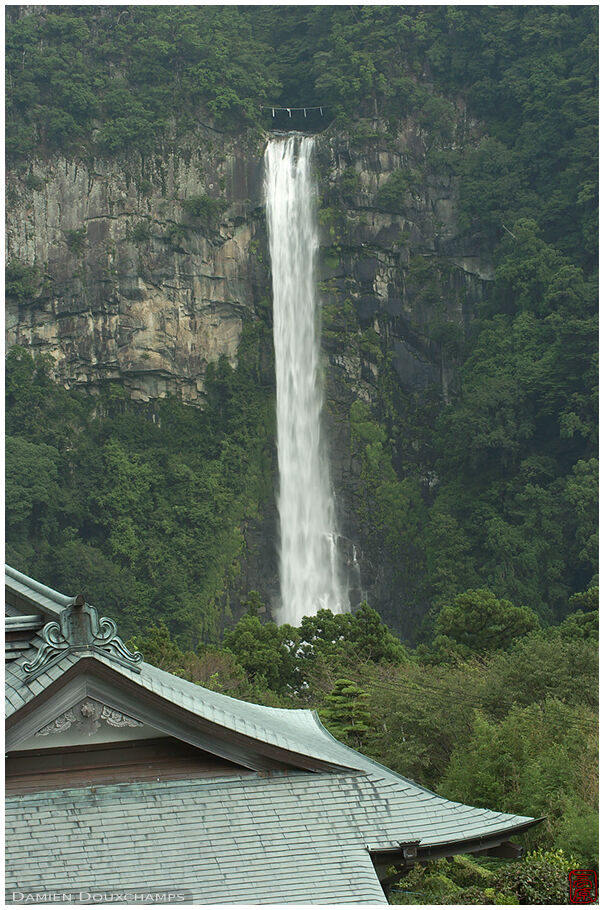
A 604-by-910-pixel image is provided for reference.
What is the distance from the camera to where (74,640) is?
6.46 m

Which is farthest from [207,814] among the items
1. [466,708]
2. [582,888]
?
[466,708]

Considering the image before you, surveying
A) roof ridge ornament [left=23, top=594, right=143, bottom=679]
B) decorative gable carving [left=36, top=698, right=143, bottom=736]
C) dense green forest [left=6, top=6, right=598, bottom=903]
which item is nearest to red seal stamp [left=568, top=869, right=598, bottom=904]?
decorative gable carving [left=36, top=698, right=143, bottom=736]

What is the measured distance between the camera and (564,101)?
159 feet

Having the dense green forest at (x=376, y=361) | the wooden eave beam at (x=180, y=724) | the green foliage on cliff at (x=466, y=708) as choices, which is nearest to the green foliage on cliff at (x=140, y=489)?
the dense green forest at (x=376, y=361)

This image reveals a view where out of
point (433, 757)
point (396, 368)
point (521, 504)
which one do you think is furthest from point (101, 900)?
point (396, 368)

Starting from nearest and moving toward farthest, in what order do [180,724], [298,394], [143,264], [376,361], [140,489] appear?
[180,724] < [140,489] < [298,394] < [376,361] < [143,264]

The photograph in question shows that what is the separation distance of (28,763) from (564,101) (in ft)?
154

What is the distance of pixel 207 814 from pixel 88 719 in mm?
851

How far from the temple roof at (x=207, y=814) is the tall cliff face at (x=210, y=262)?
143ft

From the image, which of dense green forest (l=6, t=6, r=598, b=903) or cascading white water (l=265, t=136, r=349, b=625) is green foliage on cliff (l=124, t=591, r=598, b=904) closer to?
dense green forest (l=6, t=6, r=598, b=903)

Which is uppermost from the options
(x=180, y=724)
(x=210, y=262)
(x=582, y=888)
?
(x=210, y=262)

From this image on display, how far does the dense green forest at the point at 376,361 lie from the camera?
4516 centimetres

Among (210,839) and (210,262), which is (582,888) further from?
(210,262)

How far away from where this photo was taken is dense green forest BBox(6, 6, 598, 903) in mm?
45156
